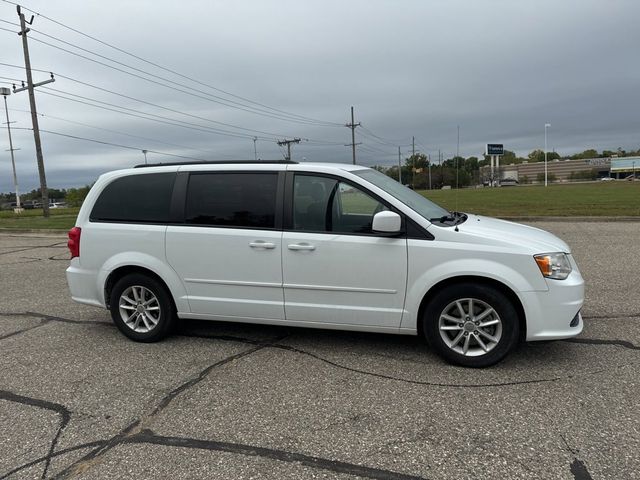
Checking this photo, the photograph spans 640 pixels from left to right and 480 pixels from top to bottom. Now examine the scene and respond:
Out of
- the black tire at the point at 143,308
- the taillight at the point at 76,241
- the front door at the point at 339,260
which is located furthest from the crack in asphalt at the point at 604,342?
the taillight at the point at 76,241

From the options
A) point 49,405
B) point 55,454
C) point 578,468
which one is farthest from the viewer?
point 49,405

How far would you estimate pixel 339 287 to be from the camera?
4254 mm

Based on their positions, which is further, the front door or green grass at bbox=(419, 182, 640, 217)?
green grass at bbox=(419, 182, 640, 217)

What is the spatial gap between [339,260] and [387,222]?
0.55m

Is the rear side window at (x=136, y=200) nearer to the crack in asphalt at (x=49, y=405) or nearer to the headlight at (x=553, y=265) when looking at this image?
the crack in asphalt at (x=49, y=405)

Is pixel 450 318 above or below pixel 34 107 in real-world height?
below

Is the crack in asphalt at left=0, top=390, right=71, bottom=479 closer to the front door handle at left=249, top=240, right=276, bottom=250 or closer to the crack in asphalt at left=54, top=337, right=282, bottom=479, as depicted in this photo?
the crack in asphalt at left=54, top=337, right=282, bottom=479

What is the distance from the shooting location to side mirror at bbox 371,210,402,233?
13.1ft

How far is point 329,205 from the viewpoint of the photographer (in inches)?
173

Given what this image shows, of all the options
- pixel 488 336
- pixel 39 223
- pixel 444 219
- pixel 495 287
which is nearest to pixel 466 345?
pixel 488 336

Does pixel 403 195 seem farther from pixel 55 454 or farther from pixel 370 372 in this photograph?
pixel 55 454

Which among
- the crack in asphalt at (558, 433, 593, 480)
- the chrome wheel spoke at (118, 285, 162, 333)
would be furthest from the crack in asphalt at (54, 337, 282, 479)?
the crack in asphalt at (558, 433, 593, 480)

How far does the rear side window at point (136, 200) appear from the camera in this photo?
489cm

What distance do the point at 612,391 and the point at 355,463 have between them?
2.12 m
